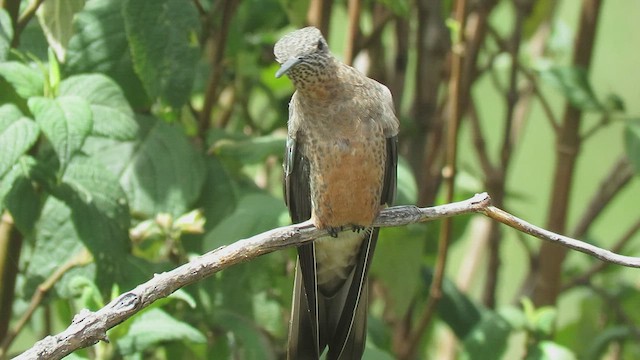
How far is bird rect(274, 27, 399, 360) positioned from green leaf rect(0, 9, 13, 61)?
59cm

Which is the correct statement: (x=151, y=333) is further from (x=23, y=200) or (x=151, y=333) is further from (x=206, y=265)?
(x=206, y=265)

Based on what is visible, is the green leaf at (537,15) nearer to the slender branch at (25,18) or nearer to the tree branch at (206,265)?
the tree branch at (206,265)

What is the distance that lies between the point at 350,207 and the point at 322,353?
39 cm

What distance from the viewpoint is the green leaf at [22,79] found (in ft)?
7.75

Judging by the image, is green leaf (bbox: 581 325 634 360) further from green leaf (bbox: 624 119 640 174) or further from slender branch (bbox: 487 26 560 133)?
slender branch (bbox: 487 26 560 133)

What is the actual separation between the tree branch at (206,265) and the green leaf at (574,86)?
1.08m

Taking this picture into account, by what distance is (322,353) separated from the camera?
2682 mm

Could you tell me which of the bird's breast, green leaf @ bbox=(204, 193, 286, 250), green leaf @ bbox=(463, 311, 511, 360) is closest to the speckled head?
the bird's breast

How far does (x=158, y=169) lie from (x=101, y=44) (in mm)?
350

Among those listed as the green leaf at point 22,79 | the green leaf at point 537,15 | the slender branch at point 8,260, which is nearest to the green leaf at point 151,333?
the slender branch at point 8,260

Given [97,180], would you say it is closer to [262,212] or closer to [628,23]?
[262,212]

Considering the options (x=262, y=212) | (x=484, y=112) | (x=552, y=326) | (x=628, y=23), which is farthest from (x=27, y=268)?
(x=628, y=23)

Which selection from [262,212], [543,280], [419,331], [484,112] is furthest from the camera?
[484,112]

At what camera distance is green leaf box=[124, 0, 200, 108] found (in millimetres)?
2631
